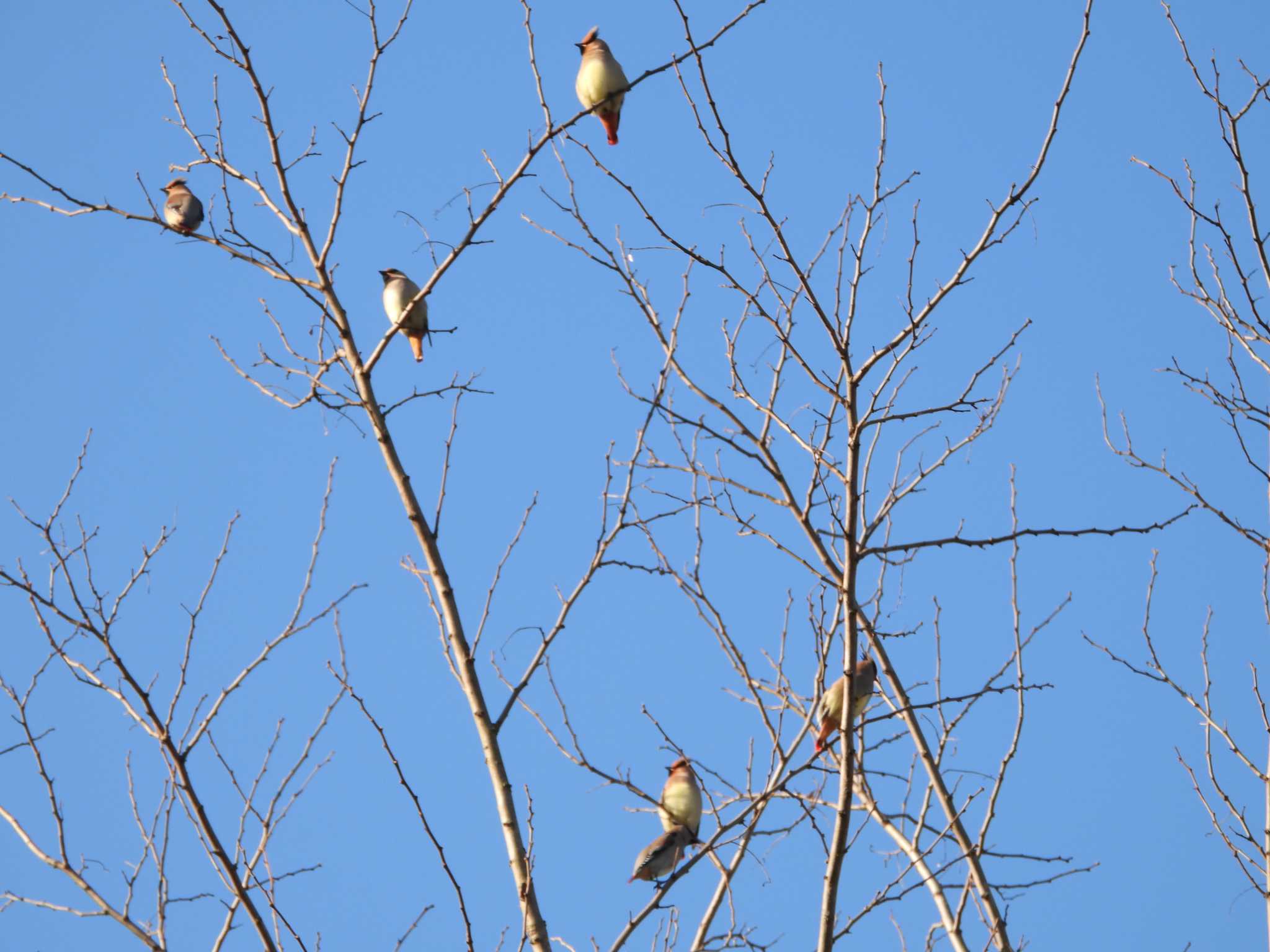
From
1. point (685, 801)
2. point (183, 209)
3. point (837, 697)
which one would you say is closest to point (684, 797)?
point (685, 801)

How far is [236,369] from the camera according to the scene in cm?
461

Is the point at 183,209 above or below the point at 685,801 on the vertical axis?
above

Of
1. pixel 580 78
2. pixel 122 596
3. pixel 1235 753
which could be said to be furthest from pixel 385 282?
pixel 1235 753

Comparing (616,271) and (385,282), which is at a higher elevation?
(385,282)

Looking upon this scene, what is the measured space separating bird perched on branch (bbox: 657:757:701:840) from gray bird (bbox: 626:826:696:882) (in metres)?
0.04

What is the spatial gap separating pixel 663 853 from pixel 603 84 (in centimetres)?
338

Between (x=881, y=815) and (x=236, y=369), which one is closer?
(x=236, y=369)

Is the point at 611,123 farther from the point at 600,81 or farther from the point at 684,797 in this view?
the point at 684,797

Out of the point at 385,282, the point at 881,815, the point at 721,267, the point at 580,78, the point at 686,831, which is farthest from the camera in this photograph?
the point at 385,282

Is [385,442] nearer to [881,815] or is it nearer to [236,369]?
[236,369]

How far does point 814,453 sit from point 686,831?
6.90 ft

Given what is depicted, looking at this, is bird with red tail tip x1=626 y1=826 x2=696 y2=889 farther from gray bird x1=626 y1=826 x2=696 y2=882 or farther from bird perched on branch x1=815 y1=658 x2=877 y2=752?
bird perched on branch x1=815 y1=658 x2=877 y2=752

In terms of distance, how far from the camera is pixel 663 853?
5.69 metres

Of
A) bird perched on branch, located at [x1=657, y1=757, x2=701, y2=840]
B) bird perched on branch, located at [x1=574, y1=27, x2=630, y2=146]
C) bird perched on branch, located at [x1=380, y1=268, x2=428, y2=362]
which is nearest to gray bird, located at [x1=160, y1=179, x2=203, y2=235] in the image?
bird perched on branch, located at [x1=380, y1=268, x2=428, y2=362]
